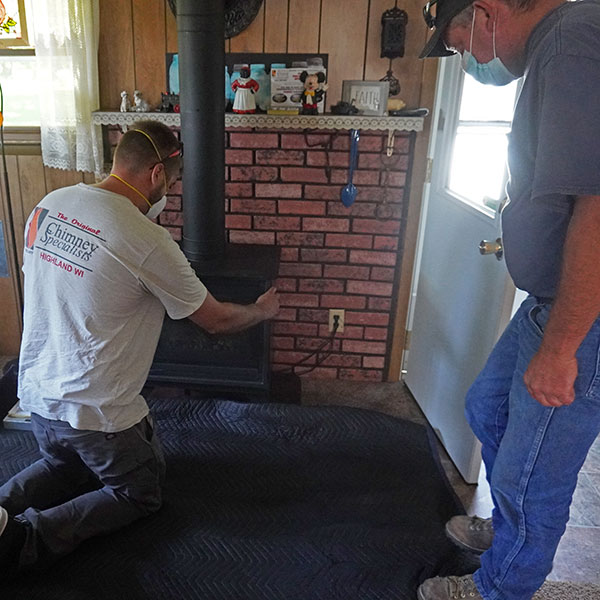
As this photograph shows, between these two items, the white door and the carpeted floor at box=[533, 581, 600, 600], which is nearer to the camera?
the carpeted floor at box=[533, 581, 600, 600]

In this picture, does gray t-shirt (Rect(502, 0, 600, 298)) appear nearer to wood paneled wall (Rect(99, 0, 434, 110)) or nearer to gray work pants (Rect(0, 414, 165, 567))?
gray work pants (Rect(0, 414, 165, 567))

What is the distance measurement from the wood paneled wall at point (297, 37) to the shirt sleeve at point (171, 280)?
116cm

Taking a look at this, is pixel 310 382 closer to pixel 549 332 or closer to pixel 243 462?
pixel 243 462

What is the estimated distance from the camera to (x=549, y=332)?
3.38 ft

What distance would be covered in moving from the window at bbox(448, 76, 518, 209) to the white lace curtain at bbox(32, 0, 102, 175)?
1436 mm

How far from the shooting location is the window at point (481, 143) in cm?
173

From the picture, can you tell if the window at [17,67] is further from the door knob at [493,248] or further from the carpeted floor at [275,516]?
the door knob at [493,248]

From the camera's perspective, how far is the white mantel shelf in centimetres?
216

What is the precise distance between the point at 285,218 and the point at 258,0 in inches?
33.3

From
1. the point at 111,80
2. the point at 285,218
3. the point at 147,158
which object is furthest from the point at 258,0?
the point at 147,158

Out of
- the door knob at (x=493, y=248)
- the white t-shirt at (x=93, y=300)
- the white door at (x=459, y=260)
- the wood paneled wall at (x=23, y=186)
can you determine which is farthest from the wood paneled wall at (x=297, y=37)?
the white t-shirt at (x=93, y=300)

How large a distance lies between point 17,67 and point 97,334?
5.49 feet

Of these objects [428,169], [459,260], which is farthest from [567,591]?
[428,169]

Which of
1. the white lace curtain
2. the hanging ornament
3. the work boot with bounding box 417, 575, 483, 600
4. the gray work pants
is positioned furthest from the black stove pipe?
the work boot with bounding box 417, 575, 483, 600
